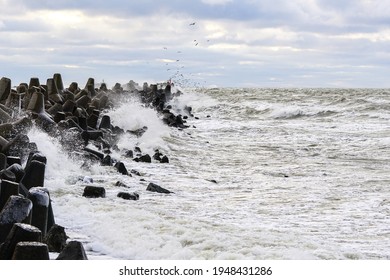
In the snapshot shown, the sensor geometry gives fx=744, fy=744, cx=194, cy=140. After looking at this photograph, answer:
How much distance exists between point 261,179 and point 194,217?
12.4 feet

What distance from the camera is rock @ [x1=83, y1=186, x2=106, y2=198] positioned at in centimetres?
838

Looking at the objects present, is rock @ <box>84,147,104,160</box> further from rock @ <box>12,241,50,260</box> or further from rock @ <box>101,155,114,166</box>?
rock @ <box>12,241,50,260</box>

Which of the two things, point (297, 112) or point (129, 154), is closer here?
point (129, 154)

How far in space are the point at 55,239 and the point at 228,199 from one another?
13.2 feet

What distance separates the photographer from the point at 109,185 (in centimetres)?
951

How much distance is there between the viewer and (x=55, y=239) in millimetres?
5805

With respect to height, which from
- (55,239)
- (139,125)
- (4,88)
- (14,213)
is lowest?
(139,125)

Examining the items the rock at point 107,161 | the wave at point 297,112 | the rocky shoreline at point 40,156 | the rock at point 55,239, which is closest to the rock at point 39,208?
the rocky shoreline at point 40,156

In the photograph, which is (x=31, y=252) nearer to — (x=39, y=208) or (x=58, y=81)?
(x=39, y=208)

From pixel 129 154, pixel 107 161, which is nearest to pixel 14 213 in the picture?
pixel 107 161

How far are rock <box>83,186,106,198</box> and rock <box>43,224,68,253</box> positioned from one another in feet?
8.22

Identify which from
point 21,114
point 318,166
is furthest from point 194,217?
point 318,166

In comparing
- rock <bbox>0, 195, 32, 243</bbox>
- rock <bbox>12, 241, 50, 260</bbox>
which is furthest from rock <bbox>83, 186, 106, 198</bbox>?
rock <bbox>12, 241, 50, 260</bbox>
